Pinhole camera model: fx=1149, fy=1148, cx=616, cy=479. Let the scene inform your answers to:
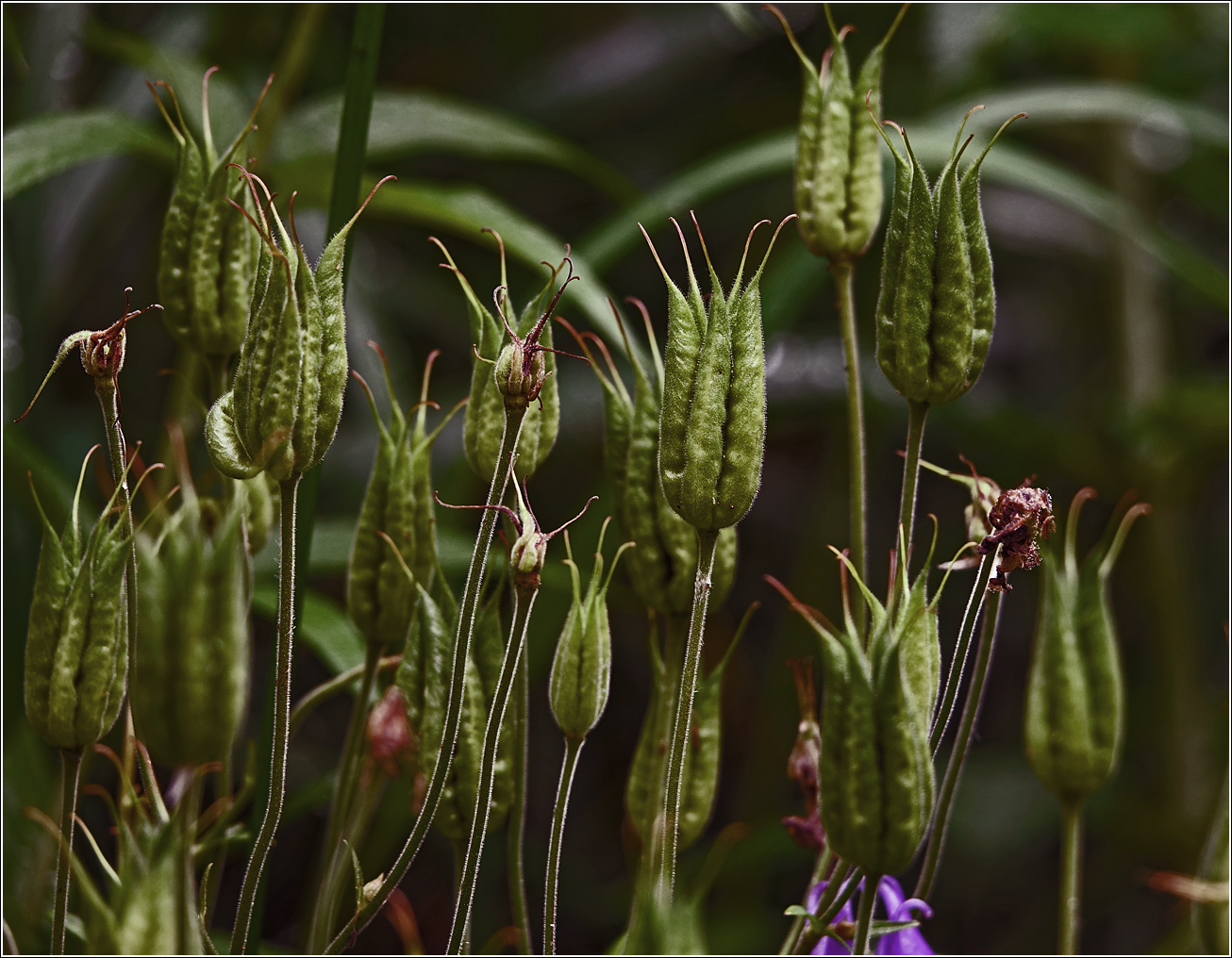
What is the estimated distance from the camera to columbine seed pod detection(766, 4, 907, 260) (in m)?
0.19

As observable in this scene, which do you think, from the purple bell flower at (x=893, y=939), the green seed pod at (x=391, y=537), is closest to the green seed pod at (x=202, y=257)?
the green seed pod at (x=391, y=537)

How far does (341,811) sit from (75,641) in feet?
0.19

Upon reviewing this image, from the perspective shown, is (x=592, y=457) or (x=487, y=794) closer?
(x=487, y=794)

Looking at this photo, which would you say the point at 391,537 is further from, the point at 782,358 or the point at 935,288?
the point at 782,358

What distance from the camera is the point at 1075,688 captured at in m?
0.19

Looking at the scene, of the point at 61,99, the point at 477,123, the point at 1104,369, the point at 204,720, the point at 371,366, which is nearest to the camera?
the point at 204,720

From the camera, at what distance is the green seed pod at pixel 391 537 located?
185mm

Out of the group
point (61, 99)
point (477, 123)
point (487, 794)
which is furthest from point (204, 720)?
point (61, 99)

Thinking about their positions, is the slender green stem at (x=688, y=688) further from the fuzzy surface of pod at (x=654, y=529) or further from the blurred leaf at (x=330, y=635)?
the blurred leaf at (x=330, y=635)

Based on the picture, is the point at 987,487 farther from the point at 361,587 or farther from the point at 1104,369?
the point at 1104,369

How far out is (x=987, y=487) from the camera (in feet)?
0.60

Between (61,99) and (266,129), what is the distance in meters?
0.14

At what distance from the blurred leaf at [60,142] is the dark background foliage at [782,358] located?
0.09 m

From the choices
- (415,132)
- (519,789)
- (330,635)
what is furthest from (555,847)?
(415,132)
